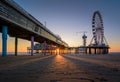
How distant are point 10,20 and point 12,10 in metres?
2.77

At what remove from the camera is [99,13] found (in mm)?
123625

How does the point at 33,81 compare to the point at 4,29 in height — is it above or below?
below

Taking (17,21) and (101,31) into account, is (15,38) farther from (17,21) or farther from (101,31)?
(101,31)

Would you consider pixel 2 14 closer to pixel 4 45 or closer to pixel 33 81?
pixel 4 45

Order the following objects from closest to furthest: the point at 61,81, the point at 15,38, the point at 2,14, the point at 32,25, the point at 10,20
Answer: the point at 61,81
the point at 2,14
the point at 10,20
the point at 32,25
the point at 15,38

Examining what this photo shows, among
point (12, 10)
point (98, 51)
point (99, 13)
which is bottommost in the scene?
point (98, 51)

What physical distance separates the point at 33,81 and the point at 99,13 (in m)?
117

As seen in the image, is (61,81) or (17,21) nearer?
(61,81)

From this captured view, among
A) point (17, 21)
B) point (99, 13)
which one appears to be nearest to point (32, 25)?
point (17, 21)

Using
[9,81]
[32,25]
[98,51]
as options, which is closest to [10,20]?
[32,25]

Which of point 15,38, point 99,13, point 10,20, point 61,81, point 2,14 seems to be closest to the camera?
point 61,81

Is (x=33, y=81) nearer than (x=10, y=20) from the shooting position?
Yes

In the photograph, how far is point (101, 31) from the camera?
126000mm

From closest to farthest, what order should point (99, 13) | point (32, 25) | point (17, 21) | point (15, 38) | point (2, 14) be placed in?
point (2, 14) < point (17, 21) < point (32, 25) < point (15, 38) < point (99, 13)
